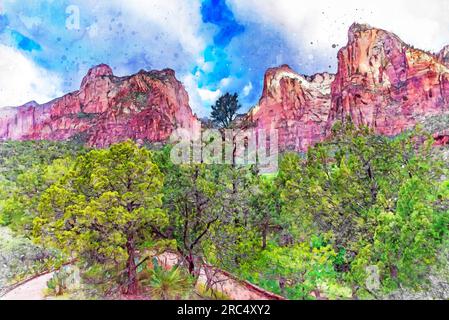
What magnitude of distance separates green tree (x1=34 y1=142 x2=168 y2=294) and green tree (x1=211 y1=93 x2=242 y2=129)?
0.65 m

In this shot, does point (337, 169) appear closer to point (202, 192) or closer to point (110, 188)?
point (202, 192)

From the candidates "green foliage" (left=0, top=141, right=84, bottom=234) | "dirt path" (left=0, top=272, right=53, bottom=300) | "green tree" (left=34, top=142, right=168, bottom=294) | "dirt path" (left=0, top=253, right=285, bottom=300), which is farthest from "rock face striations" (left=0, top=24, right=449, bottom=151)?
"dirt path" (left=0, top=272, right=53, bottom=300)

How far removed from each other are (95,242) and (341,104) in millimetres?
2276

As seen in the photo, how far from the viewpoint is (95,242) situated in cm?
294

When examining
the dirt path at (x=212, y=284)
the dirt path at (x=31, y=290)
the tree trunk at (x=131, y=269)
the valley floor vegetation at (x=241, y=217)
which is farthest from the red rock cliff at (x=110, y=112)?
the dirt path at (x=31, y=290)

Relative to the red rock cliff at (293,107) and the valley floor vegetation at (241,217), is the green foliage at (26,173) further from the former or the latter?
the red rock cliff at (293,107)

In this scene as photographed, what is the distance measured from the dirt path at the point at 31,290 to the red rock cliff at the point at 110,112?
46.6 inches

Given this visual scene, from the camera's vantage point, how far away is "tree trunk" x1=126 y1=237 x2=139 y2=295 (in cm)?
306

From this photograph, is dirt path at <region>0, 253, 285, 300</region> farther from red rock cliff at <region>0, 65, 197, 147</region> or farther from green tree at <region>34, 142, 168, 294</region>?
red rock cliff at <region>0, 65, 197, 147</region>

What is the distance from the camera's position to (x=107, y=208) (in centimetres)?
293

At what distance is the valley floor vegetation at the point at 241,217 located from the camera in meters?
2.94

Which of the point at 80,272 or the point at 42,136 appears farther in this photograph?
the point at 42,136
